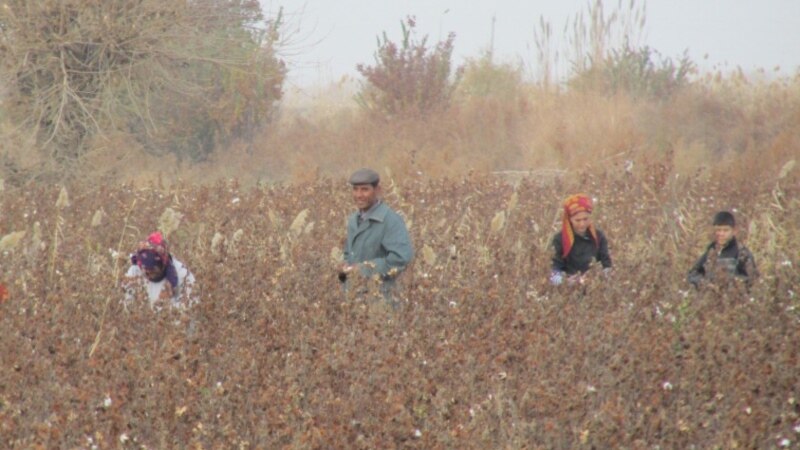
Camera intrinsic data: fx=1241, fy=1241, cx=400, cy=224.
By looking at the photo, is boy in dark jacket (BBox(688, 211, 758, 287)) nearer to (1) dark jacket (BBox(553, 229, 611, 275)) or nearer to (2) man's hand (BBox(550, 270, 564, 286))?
(1) dark jacket (BBox(553, 229, 611, 275))

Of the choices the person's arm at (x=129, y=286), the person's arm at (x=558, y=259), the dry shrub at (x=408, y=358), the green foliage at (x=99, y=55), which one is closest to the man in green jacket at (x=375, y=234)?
the dry shrub at (x=408, y=358)

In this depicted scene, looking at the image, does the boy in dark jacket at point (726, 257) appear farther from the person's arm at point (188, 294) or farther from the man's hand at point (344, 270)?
the person's arm at point (188, 294)

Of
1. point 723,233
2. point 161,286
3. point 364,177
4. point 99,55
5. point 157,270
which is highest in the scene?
point 99,55

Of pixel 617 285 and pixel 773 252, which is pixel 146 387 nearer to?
pixel 617 285

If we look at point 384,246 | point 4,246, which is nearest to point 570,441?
point 384,246

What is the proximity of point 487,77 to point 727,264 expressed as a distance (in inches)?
727

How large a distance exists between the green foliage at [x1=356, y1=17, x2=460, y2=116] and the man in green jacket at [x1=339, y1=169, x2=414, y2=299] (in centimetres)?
1325

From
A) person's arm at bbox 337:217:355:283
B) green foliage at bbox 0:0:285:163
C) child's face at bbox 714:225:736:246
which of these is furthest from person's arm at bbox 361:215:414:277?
green foliage at bbox 0:0:285:163

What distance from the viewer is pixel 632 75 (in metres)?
20.0

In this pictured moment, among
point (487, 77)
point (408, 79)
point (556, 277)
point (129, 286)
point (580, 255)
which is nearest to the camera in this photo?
point (129, 286)

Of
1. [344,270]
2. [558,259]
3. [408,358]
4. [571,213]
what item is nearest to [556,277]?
[558,259]

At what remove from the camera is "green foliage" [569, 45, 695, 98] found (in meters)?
19.7

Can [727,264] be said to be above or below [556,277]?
above

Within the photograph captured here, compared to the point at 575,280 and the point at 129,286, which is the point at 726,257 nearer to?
the point at 575,280
